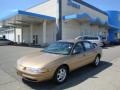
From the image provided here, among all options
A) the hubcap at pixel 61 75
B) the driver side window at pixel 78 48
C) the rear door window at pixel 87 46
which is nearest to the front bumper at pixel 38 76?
the hubcap at pixel 61 75

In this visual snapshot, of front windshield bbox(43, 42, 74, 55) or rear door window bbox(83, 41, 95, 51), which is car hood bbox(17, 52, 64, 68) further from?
rear door window bbox(83, 41, 95, 51)

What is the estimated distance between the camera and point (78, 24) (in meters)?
31.7

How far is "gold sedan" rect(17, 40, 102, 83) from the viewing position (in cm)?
578

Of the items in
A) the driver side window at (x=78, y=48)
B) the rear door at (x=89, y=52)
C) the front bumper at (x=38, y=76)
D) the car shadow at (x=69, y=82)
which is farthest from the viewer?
the rear door at (x=89, y=52)

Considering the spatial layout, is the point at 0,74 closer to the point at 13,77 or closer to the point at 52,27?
the point at 13,77

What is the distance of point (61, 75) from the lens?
6457 mm

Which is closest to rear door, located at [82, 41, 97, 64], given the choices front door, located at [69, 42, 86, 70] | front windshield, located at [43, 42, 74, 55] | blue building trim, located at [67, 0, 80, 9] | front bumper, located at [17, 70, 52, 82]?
front door, located at [69, 42, 86, 70]

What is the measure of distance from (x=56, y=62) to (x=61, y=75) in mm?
607

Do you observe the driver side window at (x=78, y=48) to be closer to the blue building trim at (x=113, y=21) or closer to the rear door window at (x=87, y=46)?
the rear door window at (x=87, y=46)

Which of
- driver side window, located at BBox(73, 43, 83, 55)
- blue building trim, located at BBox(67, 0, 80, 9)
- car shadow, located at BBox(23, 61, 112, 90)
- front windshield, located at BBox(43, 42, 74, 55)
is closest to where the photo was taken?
car shadow, located at BBox(23, 61, 112, 90)

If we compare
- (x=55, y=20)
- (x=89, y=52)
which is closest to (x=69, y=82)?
(x=89, y=52)

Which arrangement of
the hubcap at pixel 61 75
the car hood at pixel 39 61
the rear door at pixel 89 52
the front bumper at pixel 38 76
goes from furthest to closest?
1. the rear door at pixel 89 52
2. the hubcap at pixel 61 75
3. the car hood at pixel 39 61
4. the front bumper at pixel 38 76

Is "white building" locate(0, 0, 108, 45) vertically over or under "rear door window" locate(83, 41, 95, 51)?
over

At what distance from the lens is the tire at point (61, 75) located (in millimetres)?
6204
